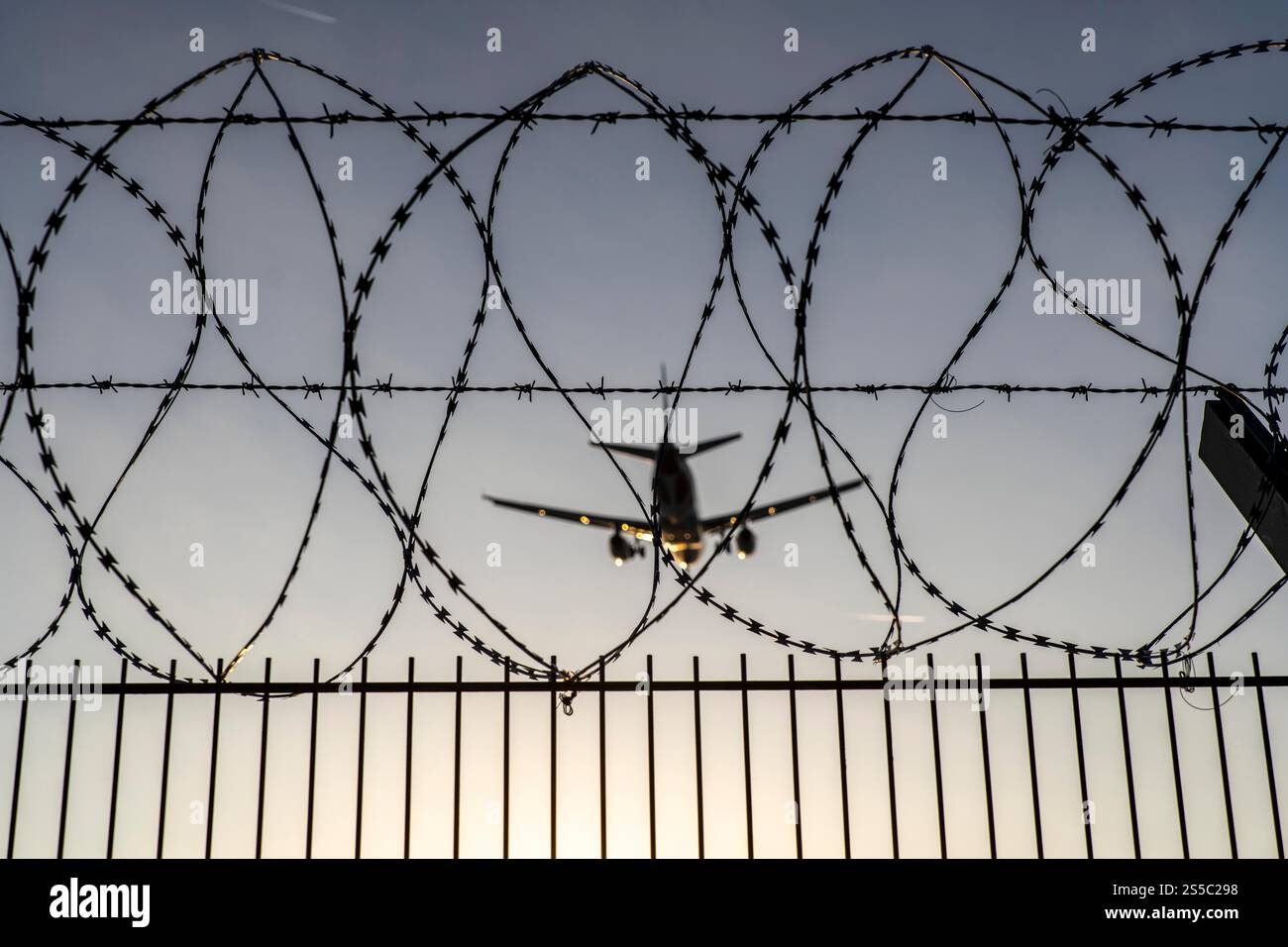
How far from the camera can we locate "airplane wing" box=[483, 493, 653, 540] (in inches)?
1300

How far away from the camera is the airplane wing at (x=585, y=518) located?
108 feet

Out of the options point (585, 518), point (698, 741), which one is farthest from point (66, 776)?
point (585, 518)

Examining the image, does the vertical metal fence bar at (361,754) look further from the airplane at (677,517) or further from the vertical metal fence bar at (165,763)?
the airplane at (677,517)

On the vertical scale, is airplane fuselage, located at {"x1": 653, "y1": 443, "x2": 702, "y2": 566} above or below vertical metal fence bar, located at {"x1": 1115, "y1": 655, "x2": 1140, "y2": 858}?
above

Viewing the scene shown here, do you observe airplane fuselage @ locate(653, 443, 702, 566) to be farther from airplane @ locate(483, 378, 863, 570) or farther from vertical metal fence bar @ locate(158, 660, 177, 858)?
vertical metal fence bar @ locate(158, 660, 177, 858)

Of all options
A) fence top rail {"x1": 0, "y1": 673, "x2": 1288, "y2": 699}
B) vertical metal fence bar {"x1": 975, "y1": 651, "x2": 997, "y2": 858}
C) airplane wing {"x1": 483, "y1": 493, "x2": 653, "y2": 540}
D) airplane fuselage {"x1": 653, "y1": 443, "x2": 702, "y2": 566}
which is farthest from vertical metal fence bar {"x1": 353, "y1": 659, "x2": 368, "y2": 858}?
airplane fuselage {"x1": 653, "y1": 443, "x2": 702, "y2": 566}

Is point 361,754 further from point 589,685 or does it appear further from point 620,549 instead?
point 620,549

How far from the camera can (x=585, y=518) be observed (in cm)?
3481

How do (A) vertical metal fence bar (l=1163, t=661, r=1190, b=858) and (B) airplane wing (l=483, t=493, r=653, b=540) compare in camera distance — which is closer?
(A) vertical metal fence bar (l=1163, t=661, r=1190, b=858)

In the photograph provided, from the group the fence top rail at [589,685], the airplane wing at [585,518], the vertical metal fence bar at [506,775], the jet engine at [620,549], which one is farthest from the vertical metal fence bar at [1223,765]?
the jet engine at [620,549]

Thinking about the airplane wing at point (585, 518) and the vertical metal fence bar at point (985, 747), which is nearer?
the vertical metal fence bar at point (985, 747)

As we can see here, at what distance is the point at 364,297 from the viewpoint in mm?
6887

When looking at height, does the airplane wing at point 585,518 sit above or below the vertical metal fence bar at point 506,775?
above
